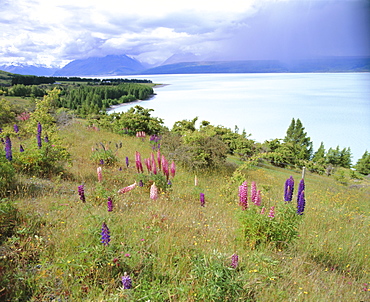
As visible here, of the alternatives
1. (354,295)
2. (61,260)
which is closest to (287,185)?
(354,295)

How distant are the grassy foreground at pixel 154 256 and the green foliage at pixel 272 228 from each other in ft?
0.25

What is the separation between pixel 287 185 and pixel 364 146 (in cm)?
5398

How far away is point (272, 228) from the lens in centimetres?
364

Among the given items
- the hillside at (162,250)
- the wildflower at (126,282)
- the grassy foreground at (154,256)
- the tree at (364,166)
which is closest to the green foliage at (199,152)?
the hillside at (162,250)

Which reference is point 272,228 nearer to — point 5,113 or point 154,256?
Answer: point 154,256

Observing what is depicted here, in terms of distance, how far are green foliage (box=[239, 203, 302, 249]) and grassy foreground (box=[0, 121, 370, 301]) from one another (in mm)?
76

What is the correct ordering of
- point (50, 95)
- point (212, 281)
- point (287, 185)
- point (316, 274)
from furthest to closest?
point (50, 95)
point (287, 185)
point (316, 274)
point (212, 281)

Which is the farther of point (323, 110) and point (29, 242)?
point (323, 110)

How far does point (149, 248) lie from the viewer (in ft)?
10.2

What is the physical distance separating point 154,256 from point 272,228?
1763 millimetres

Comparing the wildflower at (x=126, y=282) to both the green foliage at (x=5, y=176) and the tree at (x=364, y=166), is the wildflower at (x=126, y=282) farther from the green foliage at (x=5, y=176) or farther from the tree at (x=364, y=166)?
the tree at (x=364, y=166)

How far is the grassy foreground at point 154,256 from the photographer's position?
243cm

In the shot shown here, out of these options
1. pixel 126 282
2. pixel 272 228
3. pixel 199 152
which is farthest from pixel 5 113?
pixel 272 228

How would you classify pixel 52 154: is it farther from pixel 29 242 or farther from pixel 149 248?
pixel 149 248
